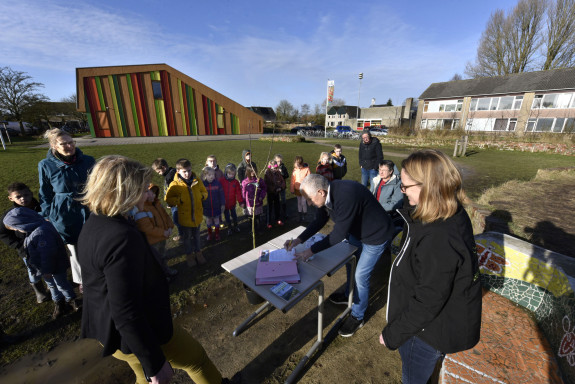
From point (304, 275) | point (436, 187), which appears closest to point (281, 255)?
point (304, 275)

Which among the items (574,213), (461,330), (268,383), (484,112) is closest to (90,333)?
(268,383)

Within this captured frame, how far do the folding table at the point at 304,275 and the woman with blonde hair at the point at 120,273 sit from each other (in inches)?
37.4

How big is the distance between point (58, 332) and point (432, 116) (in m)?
42.8

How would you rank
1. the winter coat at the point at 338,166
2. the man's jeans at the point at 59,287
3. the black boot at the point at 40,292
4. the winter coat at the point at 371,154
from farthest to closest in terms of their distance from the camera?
the winter coat at the point at 371,154 → the winter coat at the point at 338,166 → the black boot at the point at 40,292 → the man's jeans at the point at 59,287

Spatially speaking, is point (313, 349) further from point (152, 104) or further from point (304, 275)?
point (152, 104)

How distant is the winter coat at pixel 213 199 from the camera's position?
489cm

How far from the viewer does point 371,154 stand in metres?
7.21

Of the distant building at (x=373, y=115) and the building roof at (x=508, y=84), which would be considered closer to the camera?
the building roof at (x=508, y=84)

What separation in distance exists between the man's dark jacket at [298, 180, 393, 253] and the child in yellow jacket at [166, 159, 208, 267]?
7.79ft

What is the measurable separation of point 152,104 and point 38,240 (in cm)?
261

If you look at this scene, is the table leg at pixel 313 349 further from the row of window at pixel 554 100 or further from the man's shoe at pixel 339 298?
the row of window at pixel 554 100

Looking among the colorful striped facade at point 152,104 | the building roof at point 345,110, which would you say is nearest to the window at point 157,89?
the colorful striped facade at point 152,104

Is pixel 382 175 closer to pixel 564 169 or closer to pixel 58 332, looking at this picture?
pixel 58 332

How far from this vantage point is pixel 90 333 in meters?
1.38
